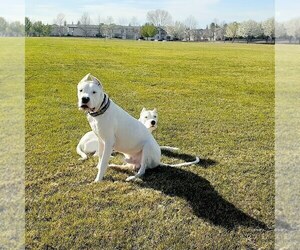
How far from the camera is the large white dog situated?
5359 millimetres

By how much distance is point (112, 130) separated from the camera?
5.74 m

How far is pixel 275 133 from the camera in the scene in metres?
9.09

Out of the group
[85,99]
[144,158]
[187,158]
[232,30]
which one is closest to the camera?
[85,99]

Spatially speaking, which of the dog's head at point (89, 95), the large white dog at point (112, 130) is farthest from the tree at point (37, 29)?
the dog's head at point (89, 95)

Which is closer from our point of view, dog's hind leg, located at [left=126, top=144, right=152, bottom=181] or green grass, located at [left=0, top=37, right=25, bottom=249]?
green grass, located at [left=0, top=37, right=25, bottom=249]

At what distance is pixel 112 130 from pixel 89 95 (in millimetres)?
679

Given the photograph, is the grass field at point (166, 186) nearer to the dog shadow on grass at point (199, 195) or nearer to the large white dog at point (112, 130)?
the dog shadow on grass at point (199, 195)

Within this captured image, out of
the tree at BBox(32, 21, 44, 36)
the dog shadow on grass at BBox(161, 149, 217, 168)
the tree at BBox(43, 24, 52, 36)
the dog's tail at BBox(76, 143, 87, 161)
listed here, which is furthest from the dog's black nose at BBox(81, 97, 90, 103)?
the tree at BBox(43, 24, 52, 36)

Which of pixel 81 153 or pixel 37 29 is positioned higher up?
pixel 37 29

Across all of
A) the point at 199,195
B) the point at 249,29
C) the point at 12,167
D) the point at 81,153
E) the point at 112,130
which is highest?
the point at 249,29

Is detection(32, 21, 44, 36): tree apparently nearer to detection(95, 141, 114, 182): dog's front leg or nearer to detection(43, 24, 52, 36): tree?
detection(43, 24, 52, 36): tree

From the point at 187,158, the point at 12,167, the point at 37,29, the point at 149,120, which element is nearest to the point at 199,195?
the point at 187,158

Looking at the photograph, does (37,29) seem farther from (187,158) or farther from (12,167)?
(187,158)

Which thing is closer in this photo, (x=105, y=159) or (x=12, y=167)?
(x=105, y=159)
